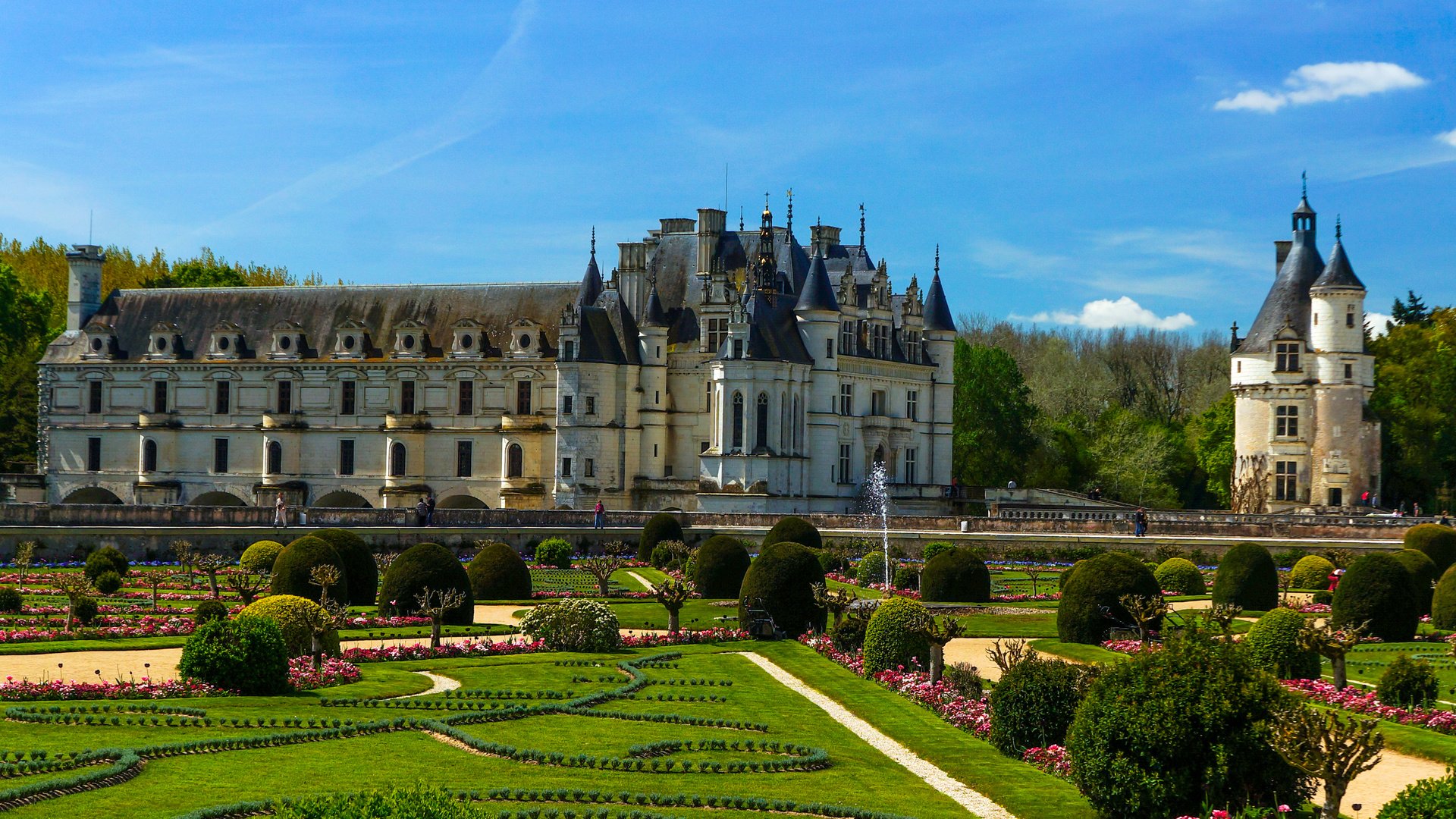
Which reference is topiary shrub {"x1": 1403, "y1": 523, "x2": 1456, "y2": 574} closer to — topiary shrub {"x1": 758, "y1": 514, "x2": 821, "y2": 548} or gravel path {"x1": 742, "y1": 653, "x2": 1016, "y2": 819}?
topiary shrub {"x1": 758, "y1": 514, "x2": 821, "y2": 548}

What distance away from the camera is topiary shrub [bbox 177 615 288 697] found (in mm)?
21062

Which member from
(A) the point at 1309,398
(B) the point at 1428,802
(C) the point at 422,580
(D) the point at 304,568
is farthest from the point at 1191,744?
(A) the point at 1309,398

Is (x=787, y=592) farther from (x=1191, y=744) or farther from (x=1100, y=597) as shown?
(x=1191, y=744)

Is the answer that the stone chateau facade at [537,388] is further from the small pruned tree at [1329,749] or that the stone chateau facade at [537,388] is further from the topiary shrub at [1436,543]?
the small pruned tree at [1329,749]

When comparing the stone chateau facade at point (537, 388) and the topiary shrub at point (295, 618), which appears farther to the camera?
the stone chateau facade at point (537, 388)

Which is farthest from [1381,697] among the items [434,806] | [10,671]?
[10,671]

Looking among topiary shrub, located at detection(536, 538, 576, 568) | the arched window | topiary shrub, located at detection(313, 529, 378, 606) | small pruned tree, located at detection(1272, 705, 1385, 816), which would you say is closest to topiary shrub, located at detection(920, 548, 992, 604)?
topiary shrub, located at detection(313, 529, 378, 606)

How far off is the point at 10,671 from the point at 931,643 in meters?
12.2

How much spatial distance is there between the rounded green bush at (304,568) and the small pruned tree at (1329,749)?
19774 millimetres

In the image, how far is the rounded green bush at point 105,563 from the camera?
35.4m

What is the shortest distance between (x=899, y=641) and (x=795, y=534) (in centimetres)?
2032

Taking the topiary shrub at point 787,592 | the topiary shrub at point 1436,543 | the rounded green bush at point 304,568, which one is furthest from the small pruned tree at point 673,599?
the topiary shrub at point 1436,543

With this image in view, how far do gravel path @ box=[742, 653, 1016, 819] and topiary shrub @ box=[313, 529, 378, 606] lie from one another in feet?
36.2

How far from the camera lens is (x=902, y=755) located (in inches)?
730
